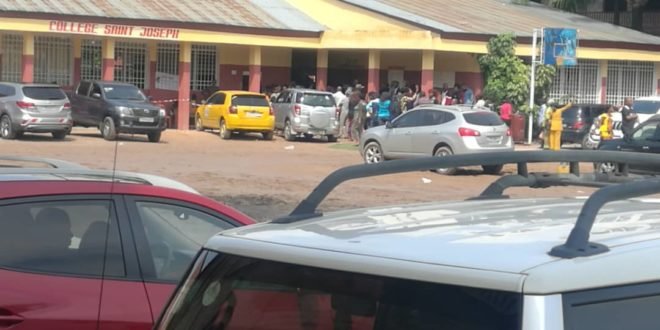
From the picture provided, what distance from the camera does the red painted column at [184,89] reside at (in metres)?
37.0

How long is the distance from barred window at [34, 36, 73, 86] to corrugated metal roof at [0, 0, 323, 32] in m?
2.25

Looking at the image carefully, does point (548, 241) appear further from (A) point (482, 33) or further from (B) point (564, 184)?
(A) point (482, 33)

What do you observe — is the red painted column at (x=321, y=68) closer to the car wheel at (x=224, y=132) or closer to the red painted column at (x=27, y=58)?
the car wheel at (x=224, y=132)

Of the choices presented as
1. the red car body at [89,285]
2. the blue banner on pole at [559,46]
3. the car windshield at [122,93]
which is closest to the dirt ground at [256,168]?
the car windshield at [122,93]

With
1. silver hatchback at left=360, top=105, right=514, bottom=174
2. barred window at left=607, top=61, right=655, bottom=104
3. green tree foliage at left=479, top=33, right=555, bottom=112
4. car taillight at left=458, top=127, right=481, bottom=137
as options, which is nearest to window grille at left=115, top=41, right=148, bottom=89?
green tree foliage at left=479, top=33, right=555, bottom=112

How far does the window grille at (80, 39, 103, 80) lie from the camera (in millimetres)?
38000

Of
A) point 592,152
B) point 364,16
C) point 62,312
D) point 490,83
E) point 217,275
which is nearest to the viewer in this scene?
point 217,275

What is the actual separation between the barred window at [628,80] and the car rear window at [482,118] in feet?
58.6

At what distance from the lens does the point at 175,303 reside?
10.2ft

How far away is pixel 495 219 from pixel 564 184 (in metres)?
0.63

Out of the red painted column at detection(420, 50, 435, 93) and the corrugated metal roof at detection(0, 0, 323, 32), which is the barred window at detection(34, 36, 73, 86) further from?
the red painted column at detection(420, 50, 435, 93)

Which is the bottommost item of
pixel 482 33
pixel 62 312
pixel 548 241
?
pixel 62 312

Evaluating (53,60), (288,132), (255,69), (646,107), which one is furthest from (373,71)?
(53,60)

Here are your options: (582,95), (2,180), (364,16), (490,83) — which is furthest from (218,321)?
(582,95)
